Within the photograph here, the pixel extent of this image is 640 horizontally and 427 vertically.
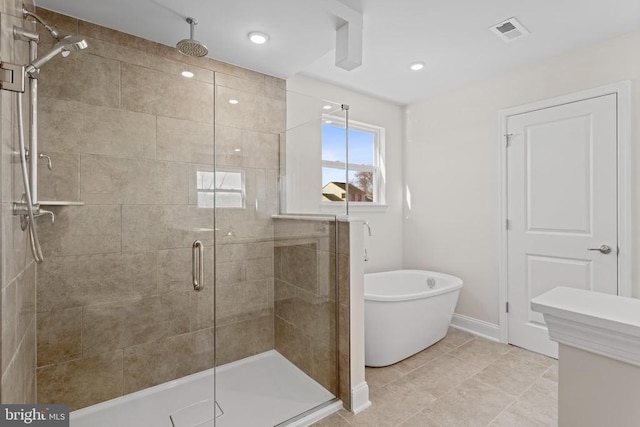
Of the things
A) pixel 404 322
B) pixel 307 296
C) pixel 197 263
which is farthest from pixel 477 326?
pixel 197 263

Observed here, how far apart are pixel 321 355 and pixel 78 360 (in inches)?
57.6

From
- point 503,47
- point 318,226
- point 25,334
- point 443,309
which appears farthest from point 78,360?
point 503,47

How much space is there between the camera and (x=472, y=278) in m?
3.16

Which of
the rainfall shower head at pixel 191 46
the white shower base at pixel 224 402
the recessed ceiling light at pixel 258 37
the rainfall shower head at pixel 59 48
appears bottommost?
the white shower base at pixel 224 402

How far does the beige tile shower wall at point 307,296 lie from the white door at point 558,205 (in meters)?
1.87

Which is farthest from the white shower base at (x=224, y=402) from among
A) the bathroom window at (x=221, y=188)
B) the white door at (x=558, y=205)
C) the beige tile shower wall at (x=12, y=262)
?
the white door at (x=558, y=205)

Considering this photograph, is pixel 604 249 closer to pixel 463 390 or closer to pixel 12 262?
pixel 463 390

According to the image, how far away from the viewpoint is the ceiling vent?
2.12 meters

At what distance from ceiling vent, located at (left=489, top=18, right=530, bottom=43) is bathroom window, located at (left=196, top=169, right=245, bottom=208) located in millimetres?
2069

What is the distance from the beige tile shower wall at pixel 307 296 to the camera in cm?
210

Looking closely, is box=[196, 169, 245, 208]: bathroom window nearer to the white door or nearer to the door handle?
the white door

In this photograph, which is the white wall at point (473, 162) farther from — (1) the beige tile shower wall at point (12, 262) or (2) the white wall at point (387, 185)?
(1) the beige tile shower wall at point (12, 262)

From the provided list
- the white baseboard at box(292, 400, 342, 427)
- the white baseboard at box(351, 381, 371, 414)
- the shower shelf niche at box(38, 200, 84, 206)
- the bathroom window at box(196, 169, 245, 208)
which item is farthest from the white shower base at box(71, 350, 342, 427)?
the shower shelf niche at box(38, 200, 84, 206)

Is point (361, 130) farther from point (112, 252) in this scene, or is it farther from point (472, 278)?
point (112, 252)
